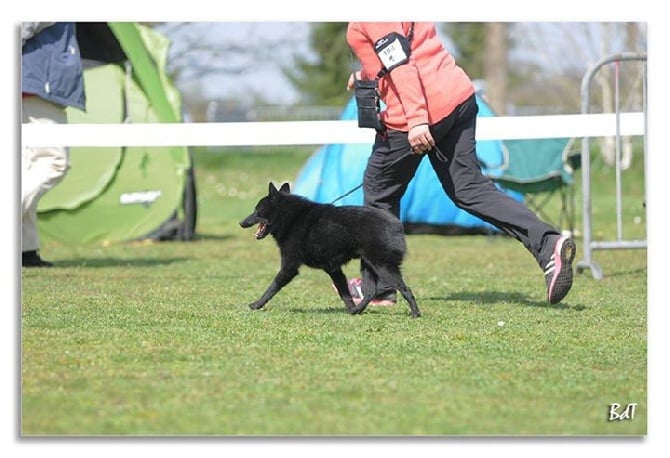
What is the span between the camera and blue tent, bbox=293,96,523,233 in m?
11.7

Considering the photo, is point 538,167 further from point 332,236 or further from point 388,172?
point 332,236

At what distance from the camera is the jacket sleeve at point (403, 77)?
550cm

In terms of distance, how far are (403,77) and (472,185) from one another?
2.47ft

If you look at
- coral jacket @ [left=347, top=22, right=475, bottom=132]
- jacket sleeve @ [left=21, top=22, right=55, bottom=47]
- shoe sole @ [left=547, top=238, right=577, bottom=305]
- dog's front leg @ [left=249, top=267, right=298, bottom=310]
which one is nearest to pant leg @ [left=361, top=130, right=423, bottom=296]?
coral jacket @ [left=347, top=22, right=475, bottom=132]

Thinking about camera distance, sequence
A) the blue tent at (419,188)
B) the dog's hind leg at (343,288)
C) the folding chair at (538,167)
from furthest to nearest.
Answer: the blue tent at (419,188), the folding chair at (538,167), the dog's hind leg at (343,288)

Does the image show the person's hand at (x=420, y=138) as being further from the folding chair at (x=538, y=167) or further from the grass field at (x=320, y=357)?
the folding chair at (x=538, y=167)

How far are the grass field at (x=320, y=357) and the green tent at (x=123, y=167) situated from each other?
2.62m

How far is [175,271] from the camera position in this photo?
8.21 metres

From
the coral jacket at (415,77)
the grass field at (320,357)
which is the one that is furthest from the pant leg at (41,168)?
the coral jacket at (415,77)

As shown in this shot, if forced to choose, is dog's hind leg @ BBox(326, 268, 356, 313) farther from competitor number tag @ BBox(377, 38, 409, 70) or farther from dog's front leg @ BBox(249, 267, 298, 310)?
competitor number tag @ BBox(377, 38, 409, 70)

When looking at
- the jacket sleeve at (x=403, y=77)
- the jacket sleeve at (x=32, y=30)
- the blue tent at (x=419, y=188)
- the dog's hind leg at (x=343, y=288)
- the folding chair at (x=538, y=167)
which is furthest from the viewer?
the blue tent at (x=419, y=188)

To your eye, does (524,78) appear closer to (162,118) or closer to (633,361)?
(162,118)

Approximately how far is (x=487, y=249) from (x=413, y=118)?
192 inches

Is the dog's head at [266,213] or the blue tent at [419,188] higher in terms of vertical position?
the dog's head at [266,213]
